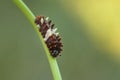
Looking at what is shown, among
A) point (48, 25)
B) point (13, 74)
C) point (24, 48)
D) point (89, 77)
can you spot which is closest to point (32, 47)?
point (24, 48)

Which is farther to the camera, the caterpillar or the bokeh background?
the bokeh background

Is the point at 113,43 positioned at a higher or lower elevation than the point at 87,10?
lower

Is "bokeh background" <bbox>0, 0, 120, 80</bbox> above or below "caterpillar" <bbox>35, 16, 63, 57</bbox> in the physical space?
above

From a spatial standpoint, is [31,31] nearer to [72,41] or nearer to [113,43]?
[72,41]

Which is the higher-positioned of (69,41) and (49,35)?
(69,41)
